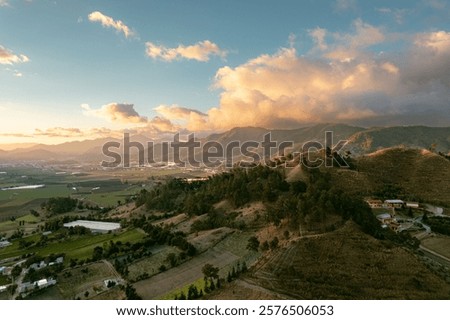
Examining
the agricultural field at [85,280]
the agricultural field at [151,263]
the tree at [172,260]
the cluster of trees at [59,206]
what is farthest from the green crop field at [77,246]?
the cluster of trees at [59,206]

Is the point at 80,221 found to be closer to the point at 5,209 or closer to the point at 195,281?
the point at 5,209

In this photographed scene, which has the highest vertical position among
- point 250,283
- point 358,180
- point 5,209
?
point 358,180

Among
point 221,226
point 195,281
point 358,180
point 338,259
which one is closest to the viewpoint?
point 338,259

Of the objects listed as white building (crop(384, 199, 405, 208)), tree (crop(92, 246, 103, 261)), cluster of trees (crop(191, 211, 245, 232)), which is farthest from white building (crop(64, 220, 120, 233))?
white building (crop(384, 199, 405, 208))

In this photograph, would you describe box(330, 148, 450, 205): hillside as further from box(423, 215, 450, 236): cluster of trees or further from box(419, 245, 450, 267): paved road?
box(419, 245, 450, 267): paved road

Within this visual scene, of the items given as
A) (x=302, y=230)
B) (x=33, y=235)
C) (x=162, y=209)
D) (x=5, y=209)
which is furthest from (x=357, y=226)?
(x=5, y=209)

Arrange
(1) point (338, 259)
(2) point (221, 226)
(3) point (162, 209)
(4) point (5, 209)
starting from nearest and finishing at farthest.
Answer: (1) point (338, 259), (2) point (221, 226), (3) point (162, 209), (4) point (5, 209)

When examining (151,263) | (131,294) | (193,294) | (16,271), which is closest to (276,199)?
(151,263)
